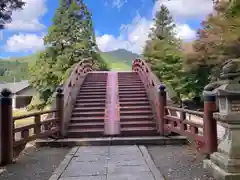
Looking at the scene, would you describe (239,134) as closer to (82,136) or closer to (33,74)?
(82,136)

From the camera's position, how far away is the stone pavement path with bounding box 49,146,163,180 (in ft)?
16.9

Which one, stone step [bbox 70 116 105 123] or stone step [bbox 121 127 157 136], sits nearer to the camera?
stone step [bbox 121 127 157 136]

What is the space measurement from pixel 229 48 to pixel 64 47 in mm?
12667

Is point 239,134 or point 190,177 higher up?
point 239,134

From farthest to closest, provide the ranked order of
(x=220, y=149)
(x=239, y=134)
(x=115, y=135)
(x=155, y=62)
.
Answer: (x=155, y=62)
(x=115, y=135)
(x=220, y=149)
(x=239, y=134)

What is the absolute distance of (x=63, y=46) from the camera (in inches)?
843

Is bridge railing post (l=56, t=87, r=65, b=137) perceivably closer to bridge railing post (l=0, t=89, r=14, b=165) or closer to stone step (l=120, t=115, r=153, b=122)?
stone step (l=120, t=115, r=153, b=122)

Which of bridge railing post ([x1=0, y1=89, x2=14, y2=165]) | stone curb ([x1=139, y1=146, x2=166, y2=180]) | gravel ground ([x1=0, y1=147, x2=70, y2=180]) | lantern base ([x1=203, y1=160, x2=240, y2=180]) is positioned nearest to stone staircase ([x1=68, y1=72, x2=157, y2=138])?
gravel ground ([x1=0, y1=147, x2=70, y2=180])

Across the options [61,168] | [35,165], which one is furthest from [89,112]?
[61,168]

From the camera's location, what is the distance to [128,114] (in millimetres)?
9977

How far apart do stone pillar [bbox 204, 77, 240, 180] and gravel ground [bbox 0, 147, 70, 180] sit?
9.69 feet

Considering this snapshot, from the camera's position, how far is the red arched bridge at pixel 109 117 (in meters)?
6.03

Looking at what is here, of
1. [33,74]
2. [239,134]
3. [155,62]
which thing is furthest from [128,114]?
[33,74]

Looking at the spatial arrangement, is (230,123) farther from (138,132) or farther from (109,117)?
(109,117)
